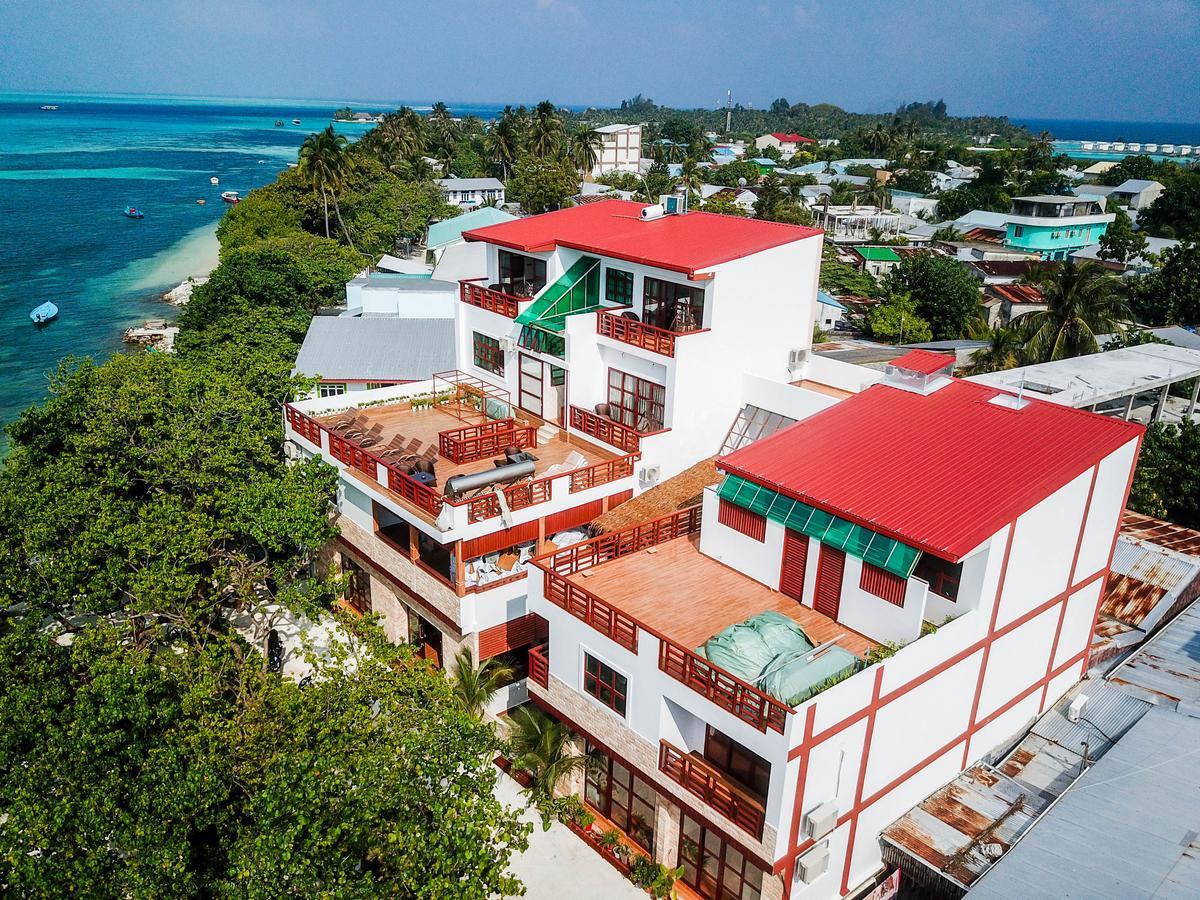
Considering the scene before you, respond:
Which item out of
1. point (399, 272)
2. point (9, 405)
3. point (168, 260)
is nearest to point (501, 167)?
point (168, 260)

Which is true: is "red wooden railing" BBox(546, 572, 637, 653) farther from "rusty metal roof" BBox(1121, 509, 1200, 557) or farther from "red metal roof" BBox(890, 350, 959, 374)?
"rusty metal roof" BBox(1121, 509, 1200, 557)

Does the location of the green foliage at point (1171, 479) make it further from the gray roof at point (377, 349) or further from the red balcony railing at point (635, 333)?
the gray roof at point (377, 349)

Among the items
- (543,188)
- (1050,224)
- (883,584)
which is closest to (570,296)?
(883,584)

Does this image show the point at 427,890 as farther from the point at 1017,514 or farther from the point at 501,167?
the point at 501,167

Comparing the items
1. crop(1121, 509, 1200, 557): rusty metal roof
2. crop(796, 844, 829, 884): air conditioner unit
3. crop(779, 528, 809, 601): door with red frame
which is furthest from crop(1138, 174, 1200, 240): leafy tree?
crop(796, 844, 829, 884): air conditioner unit

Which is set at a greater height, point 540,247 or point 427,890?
point 540,247

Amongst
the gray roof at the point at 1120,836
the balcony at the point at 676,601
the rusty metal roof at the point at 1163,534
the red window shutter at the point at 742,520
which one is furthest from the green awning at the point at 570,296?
the gray roof at the point at 1120,836
